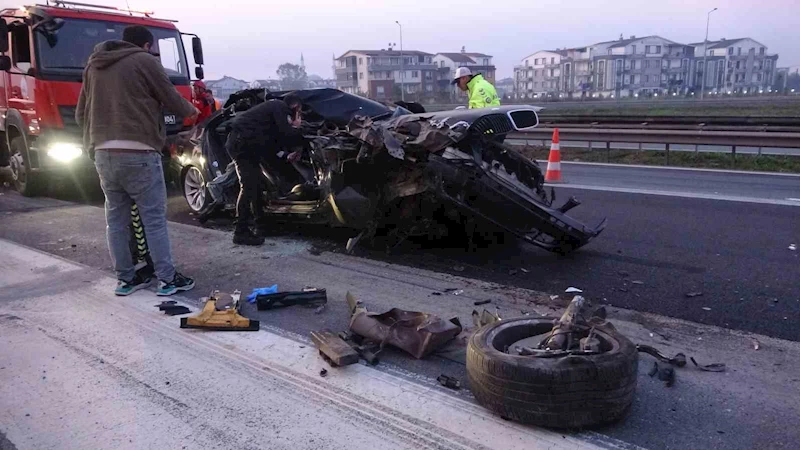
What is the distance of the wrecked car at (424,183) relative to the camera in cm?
522

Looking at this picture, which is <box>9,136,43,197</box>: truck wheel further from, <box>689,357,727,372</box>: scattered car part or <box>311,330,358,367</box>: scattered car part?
<box>689,357,727,372</box>: scattered car part

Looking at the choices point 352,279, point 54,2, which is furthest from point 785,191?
point 54,2

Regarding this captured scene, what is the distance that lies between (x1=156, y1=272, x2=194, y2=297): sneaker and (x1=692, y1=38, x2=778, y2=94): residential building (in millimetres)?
89113

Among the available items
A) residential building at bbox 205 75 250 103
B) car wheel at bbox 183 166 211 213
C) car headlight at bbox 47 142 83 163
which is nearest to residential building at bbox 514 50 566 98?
residential building at bbox 205 75 250 103

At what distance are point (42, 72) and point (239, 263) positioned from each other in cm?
555

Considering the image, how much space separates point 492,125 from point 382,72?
70.2m

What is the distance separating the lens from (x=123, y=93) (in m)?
4.70

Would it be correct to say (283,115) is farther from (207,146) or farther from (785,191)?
(785,191)

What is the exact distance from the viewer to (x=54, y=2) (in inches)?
379

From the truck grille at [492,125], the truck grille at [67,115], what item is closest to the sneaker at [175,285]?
the truck grille at [492,125]

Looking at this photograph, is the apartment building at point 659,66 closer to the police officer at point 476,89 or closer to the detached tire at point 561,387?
the police officer at point 476,89

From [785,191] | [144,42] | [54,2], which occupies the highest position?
[54,2]

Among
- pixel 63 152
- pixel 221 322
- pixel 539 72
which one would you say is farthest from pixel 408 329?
pixel 539 72

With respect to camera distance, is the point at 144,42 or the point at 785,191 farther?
the point at 785,191
